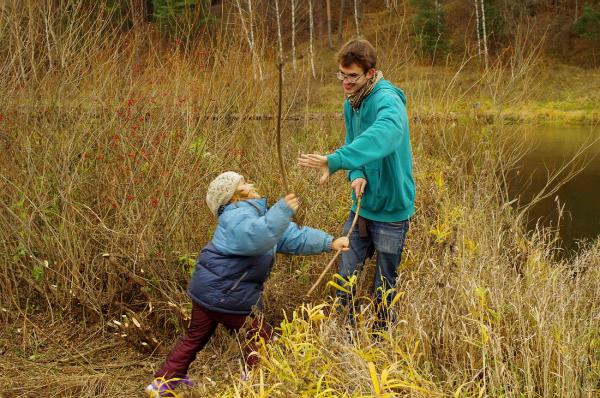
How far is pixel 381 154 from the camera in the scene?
2504mm

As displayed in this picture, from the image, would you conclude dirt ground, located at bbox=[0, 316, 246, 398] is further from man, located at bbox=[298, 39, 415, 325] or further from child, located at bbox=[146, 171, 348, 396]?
man, located at bbox=[298, 39, 415, 325]

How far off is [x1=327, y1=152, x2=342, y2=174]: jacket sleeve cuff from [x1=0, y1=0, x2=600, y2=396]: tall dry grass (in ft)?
1.83

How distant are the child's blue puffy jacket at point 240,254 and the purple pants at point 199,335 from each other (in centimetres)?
6

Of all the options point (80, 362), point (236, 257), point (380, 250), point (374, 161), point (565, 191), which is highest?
point (374, 161)

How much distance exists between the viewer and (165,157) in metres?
3.78

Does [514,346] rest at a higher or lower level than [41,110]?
lower

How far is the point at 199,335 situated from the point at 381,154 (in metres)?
1.12

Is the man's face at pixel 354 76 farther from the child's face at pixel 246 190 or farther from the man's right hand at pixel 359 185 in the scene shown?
the child's face at pixel 246 190

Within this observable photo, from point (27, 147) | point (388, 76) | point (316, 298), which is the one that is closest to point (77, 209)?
point (27, 147)

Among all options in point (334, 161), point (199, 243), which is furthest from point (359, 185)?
point (199, 243)

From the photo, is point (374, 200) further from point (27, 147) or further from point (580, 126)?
point (580, 126)

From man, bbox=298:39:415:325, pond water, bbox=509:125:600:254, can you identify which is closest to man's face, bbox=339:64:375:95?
man, bbox=298:39:415:325

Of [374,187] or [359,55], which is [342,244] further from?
[359,55]

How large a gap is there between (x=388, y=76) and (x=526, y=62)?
1.15 m
